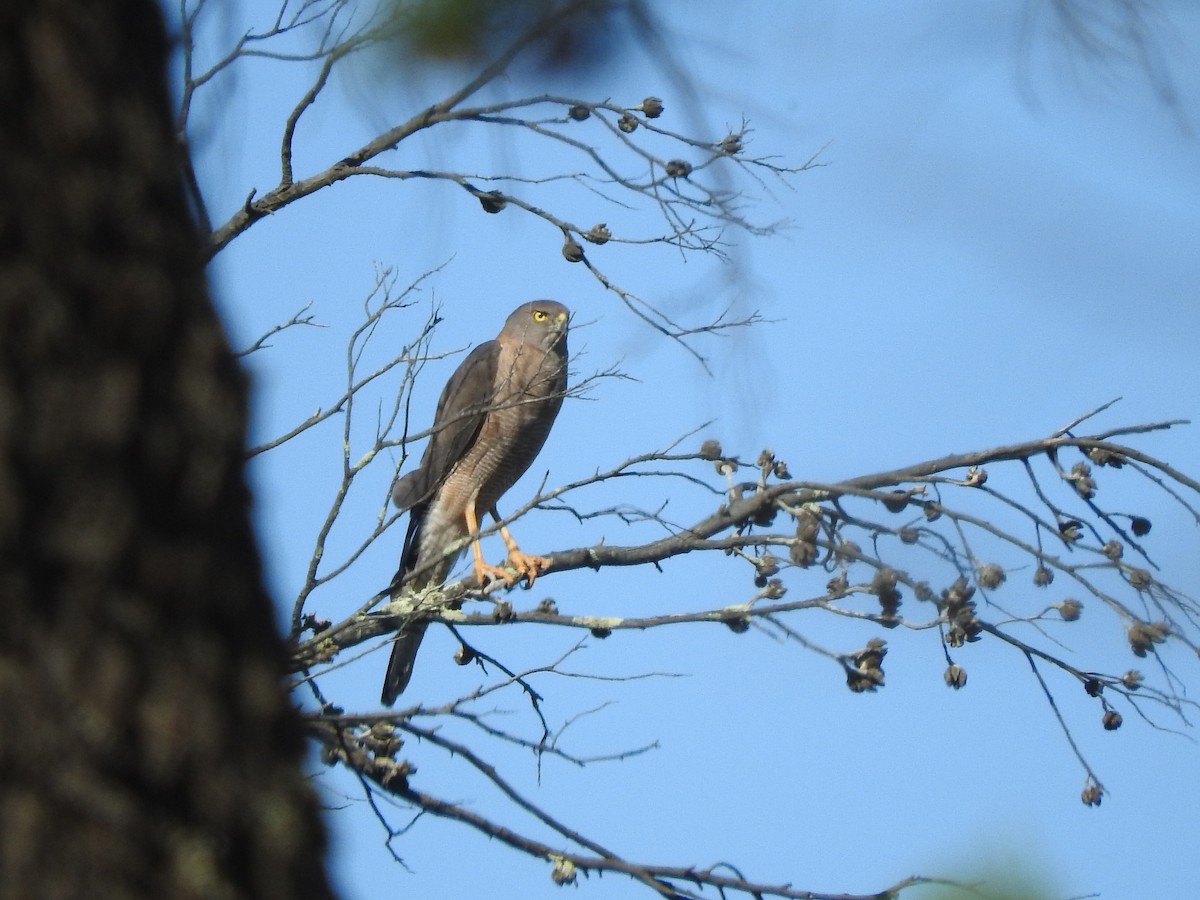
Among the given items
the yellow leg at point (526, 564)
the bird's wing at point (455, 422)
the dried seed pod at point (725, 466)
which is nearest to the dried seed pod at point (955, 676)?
the dried seed pod at point (725, 466)

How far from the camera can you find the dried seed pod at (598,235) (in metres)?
3.81

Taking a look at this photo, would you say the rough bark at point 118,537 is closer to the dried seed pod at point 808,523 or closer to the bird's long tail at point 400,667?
the dried seed pod at point 808,523

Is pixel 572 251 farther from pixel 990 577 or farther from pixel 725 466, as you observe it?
pixel 990 577

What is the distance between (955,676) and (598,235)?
1.59 meters

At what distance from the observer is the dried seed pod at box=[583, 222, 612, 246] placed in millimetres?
A: 3814

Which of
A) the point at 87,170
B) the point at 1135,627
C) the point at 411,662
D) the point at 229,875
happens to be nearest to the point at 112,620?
the point at 229,875

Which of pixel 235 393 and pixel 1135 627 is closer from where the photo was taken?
pixel 235 393

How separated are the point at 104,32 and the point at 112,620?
0.61 metres

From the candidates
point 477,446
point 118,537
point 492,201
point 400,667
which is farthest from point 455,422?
point 118,537

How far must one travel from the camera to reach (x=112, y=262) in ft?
4.33

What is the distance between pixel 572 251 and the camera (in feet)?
12.5

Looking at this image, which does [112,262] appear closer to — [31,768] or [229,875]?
[31,768]

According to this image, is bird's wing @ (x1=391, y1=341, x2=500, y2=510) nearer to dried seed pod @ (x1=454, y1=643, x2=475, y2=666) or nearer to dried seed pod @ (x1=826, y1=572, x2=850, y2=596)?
dried seed pod @ (x1=454, y1=643, x2=475, y2=666)

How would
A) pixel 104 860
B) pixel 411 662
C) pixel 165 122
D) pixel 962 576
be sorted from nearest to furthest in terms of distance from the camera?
1. pixel 104 860
2. pixel 165 122
3. pixel 962 576
4. pixel 411 662
